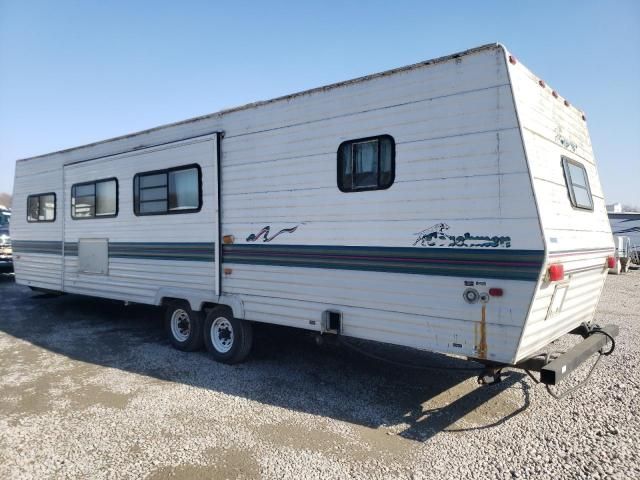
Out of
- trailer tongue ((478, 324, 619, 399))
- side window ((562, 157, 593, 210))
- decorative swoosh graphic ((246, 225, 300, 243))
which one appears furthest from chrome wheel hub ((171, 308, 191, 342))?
side window ((562, 157, 593, 210))

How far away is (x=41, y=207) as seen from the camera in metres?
9.53

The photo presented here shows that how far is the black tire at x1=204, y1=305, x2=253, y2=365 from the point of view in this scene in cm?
622

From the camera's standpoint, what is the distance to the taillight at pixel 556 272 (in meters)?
4.11

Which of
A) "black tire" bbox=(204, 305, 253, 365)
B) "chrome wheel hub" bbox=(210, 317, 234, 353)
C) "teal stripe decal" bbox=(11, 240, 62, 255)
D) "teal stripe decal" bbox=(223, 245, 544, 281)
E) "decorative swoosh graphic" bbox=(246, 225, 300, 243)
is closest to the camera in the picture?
"teal stripe decal" bbox=(223, 245, 544, 281)

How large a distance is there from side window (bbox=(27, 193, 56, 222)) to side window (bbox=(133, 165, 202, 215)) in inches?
114

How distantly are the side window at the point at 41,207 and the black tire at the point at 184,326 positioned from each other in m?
3.89

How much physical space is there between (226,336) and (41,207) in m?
5.65

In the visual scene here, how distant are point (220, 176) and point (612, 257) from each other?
5139mm

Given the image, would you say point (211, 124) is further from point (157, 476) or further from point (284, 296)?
point (157, 476)

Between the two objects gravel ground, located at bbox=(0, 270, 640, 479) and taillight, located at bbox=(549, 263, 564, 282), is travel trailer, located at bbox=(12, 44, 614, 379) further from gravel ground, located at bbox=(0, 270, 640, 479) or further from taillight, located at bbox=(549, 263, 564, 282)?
gravel ground, located at bbox=(0, 270, 640, 479)

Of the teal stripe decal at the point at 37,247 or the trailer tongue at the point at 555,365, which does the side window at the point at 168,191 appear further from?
the trailer tongue at the point at 555,365

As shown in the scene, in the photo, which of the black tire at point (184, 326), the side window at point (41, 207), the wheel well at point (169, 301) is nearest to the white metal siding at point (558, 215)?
the black tire at point (184, 326)

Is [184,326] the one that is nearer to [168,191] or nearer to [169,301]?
[169,301]

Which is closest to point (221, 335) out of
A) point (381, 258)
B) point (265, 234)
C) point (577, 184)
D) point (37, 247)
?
point (265, 234)
